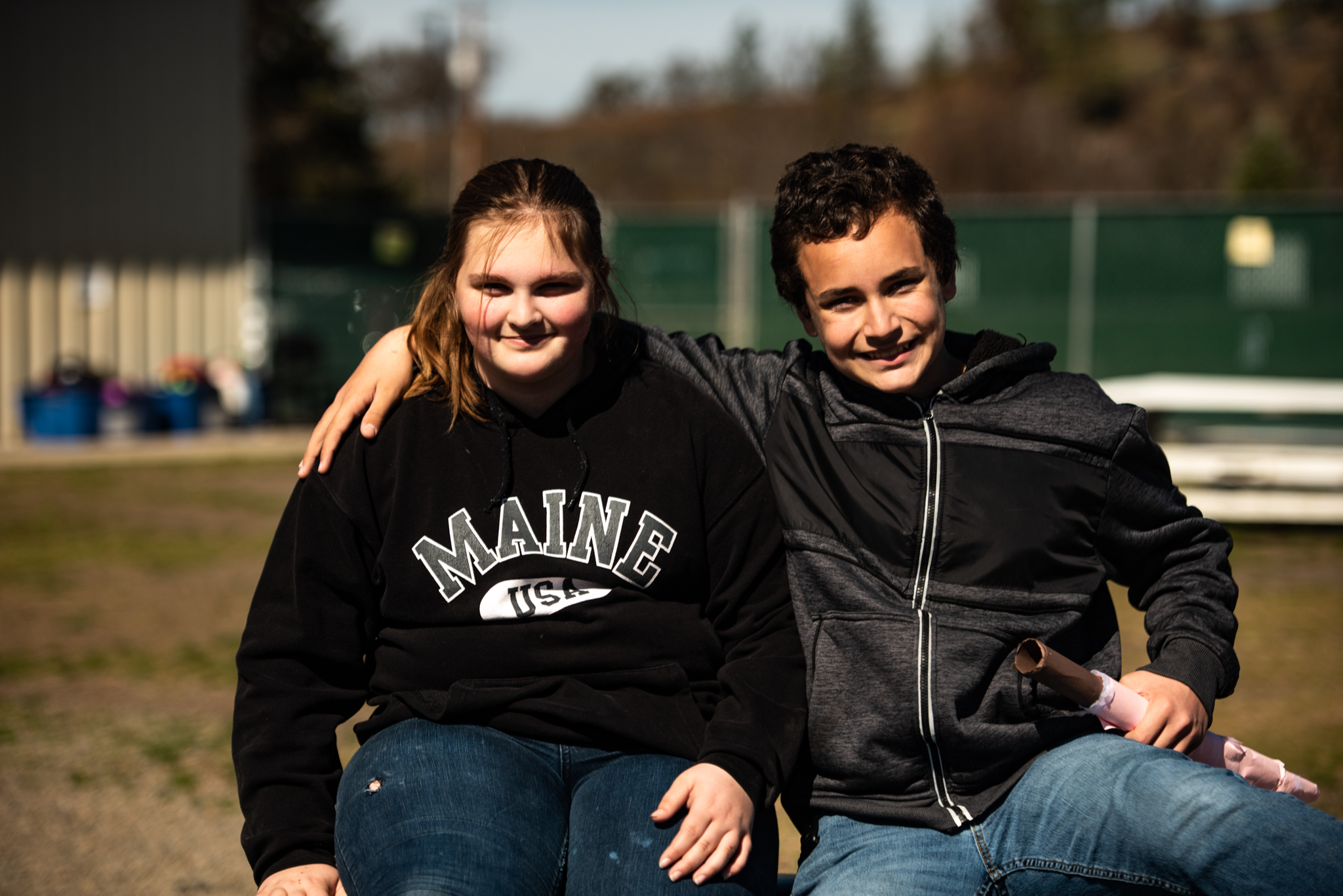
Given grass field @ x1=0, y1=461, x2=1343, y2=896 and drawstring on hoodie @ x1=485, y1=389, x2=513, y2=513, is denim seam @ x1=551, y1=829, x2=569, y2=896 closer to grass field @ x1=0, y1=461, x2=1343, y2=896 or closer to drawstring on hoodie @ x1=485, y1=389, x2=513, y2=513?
drawstring on hoodie @ x1=485, y1=389, x2=513, y2=513

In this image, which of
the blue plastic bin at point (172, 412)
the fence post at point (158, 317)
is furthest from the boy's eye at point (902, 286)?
the fence post at point (158, 317)

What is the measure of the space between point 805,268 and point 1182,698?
939 mm

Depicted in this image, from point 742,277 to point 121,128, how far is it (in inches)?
272

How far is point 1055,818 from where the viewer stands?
1.84 meters

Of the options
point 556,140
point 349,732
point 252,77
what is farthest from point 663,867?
point 556,140

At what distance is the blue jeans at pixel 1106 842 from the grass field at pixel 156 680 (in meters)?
1.41

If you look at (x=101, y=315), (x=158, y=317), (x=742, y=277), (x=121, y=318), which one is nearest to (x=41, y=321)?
(x=101, y=315)

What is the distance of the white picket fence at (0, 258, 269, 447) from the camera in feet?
39.9

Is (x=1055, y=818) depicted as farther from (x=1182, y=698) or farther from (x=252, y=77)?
(x=252, y=77)

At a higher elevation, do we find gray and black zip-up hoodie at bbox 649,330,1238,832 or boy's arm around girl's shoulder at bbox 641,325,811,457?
boy's arm around girl's shoulder at bbox 641,325,811,457

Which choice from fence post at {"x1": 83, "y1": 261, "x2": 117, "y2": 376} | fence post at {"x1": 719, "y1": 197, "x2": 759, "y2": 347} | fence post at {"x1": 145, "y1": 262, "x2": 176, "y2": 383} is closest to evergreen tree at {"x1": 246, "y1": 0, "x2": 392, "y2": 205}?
fence post at {"x1": 145, "y1": 262, "x2": 176, "y2": 383}

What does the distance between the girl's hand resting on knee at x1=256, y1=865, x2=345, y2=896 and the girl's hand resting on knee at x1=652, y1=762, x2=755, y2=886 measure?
51 cm

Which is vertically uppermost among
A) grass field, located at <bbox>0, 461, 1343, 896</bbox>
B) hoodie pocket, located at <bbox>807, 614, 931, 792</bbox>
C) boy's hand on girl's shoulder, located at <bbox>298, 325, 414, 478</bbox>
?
boy's hand on girl's shoulder, located at <bbox>298, 325, 414, 478</bbox>

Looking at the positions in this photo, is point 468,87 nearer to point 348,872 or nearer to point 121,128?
point 121,128
